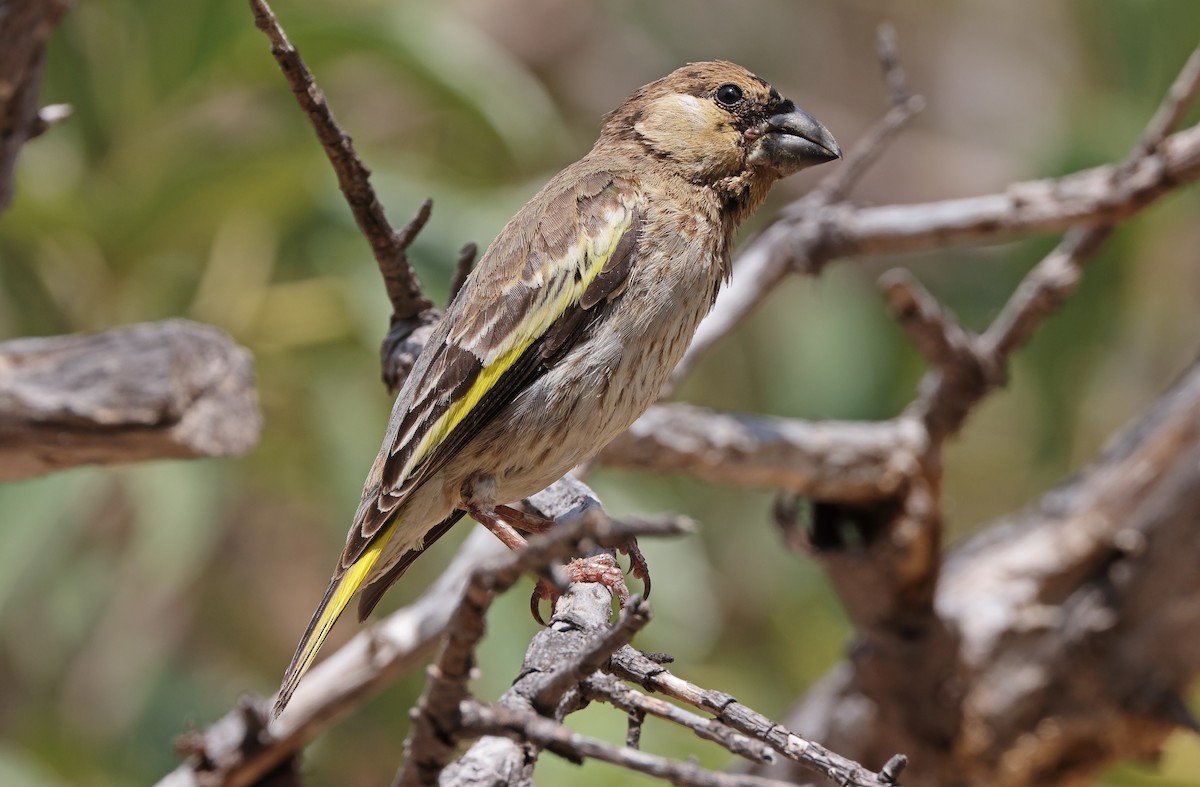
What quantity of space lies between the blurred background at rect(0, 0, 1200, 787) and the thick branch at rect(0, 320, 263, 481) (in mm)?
1602

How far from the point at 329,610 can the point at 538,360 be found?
745 mm

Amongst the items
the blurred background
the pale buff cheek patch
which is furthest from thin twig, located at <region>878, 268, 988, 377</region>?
the blurred background

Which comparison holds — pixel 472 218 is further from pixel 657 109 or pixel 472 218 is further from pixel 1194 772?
pixel 1194 772

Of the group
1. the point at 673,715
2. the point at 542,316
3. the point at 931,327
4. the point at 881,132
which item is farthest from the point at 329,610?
the point at 881,132

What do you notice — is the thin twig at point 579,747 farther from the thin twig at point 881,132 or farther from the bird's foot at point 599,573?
the thin twig at point 881,132

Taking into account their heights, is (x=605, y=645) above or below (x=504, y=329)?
below

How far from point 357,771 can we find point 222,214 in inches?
101

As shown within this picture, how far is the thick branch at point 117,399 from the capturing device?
133 inches

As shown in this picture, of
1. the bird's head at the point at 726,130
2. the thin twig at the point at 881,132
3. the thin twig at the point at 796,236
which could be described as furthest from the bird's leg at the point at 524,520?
the thin twig at the point at 881,132

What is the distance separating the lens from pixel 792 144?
3.62 meters

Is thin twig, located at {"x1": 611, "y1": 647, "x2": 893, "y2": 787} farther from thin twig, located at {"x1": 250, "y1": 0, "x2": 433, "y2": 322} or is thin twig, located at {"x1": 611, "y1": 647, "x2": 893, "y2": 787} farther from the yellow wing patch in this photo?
thin twig, located at {"x1": 250, "y1": 0, "x2": 433, "y2": 322}

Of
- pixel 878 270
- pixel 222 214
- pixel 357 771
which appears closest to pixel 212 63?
pixel 222 214

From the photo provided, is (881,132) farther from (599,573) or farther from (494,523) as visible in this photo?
(599,573)

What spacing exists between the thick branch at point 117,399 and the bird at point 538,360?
51 cm
